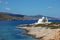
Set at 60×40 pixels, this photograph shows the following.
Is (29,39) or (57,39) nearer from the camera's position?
(57,39)

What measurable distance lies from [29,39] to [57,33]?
2295 cm

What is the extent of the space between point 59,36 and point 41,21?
64490 mm

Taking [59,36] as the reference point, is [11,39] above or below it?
below

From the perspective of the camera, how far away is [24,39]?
32.0 metres

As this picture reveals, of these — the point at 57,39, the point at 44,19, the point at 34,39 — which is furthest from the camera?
the point at 44,19

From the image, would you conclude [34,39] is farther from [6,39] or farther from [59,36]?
[59,36]

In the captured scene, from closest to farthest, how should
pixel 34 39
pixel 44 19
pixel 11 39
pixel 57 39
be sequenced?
pixel 57 39 < pixel 34 39 < pixel 11 39 < pixel 44 19

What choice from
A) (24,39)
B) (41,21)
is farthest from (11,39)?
(41,21)

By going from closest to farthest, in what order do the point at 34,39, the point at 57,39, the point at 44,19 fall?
1. the point at 57,39
2. the point at 34,39
3. the point at 44,19

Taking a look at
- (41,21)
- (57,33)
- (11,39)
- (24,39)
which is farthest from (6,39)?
(41,21)

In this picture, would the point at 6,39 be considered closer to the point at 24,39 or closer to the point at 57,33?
the point at 24,39

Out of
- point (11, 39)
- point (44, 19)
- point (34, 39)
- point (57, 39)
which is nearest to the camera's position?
point (57, 39)

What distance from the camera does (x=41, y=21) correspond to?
2901 inches

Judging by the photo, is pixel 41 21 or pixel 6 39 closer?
pixel 6 39
